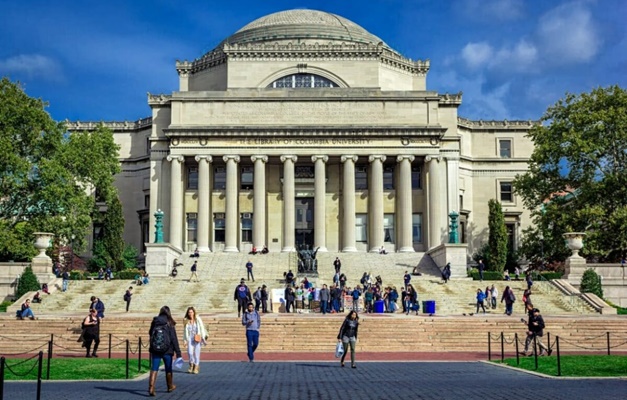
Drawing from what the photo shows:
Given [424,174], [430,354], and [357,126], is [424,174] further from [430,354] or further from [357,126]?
[430,354]

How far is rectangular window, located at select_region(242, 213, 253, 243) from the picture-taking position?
69125 millimetres

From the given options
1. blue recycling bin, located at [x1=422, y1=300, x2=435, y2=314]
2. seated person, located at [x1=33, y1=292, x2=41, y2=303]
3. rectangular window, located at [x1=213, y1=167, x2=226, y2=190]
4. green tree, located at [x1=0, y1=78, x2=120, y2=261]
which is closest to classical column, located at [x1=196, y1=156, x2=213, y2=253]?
rectangular window, located at [x1=213, y1=167, x2=226, y2=190]

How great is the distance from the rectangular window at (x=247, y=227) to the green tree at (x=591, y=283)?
30674 millimetres

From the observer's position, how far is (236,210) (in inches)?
2650

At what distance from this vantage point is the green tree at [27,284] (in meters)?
46.5

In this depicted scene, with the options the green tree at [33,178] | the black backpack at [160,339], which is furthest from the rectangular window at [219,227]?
the black backpack at [160,339]

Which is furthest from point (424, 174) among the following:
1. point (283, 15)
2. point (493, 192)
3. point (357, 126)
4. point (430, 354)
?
point (430, 354)

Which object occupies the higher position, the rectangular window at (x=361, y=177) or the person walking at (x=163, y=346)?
the rectangular window at (x=361, y=177)

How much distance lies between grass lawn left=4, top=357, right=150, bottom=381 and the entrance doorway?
145ft

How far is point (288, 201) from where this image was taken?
66.6 metres

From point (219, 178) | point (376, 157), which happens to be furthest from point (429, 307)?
point (219, 178)

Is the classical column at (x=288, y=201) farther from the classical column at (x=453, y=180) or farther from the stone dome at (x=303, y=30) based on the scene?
the stone dome at (x=303, y=30)

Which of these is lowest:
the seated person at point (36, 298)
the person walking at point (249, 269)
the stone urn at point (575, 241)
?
the seated person at point (36, 298)

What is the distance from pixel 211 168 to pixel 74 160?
551 inches
